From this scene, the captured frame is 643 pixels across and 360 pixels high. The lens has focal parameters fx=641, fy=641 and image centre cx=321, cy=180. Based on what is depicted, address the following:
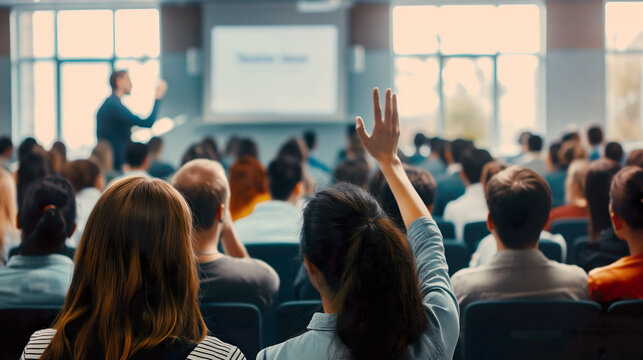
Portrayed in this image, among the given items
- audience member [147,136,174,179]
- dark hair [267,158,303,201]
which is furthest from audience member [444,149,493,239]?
audience member [147,136,174,179]

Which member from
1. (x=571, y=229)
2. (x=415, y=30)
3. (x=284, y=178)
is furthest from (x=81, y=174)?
(x=415, y=30)

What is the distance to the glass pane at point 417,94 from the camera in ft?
38.7

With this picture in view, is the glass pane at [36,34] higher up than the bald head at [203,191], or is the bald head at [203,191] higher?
the glass pane at [36,34]

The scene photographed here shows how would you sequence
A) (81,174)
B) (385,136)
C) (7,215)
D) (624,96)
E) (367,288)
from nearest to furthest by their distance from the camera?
(367,288), (385,136), (7,215), (81,174), (624,96)

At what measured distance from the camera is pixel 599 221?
9.95 feet

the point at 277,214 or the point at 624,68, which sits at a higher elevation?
the point at 624,68

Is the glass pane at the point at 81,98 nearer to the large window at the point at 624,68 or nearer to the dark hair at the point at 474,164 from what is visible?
the large window at the point at 624,68

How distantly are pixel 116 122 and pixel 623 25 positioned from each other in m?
9.47

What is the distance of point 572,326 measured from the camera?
75.9 inches

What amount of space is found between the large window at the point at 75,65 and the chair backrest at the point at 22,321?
33.6 feet

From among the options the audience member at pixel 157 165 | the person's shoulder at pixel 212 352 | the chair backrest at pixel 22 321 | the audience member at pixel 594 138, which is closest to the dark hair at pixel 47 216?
the chair backrest at pixel 22 321

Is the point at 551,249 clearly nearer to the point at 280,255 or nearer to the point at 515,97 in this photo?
the point at 280,255

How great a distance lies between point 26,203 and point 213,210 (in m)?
0.69

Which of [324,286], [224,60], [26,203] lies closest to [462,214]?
[26,203]
